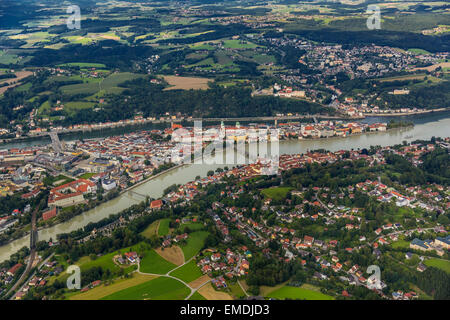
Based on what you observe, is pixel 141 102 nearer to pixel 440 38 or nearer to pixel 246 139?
pixel 246 139

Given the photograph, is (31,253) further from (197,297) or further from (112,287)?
(197,297)

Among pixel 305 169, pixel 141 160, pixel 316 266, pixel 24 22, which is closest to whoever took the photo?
pixel 316 266

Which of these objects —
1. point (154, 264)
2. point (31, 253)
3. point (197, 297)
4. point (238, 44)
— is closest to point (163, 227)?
point (154, 264)

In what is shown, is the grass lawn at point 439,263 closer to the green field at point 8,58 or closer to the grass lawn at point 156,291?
the grass lawn at point 156,291

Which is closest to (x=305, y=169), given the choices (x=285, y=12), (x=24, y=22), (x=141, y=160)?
(x=141, y=160)

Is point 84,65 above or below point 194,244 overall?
above
